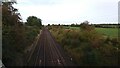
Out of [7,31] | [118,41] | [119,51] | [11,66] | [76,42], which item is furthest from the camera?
[76,42]

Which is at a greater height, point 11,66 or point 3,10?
point 3,10

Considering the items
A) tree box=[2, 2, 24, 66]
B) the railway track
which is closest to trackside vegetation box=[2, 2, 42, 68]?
tree box=[2, 2, 24, 66]

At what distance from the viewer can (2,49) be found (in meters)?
20.1

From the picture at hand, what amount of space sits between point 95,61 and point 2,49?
826cm

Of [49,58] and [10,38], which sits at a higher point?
[10,38]

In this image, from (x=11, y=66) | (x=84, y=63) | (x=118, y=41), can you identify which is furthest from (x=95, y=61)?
(x=118, y=41)

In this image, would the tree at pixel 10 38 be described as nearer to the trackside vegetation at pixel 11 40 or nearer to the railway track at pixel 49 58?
the trackside vegetation at pixel 11 40

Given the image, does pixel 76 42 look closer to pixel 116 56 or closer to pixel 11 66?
pixel 116 56

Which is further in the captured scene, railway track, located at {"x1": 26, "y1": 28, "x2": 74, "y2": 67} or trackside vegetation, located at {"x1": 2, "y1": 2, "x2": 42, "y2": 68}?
railway track, located at {"x1": 26, "y1": 28, "x2": 74, "y2": 67}

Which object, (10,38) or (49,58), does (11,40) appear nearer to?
(10,38)

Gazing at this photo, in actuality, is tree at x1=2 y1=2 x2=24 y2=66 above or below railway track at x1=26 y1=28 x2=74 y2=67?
above

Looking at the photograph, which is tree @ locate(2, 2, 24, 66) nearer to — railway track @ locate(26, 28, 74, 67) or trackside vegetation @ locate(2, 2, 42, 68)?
trackside vegetation @ locate(2, 2, 42, 68)

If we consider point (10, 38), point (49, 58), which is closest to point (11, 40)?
point (10, 38)

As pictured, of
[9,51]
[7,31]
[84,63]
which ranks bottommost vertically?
[84,63]
